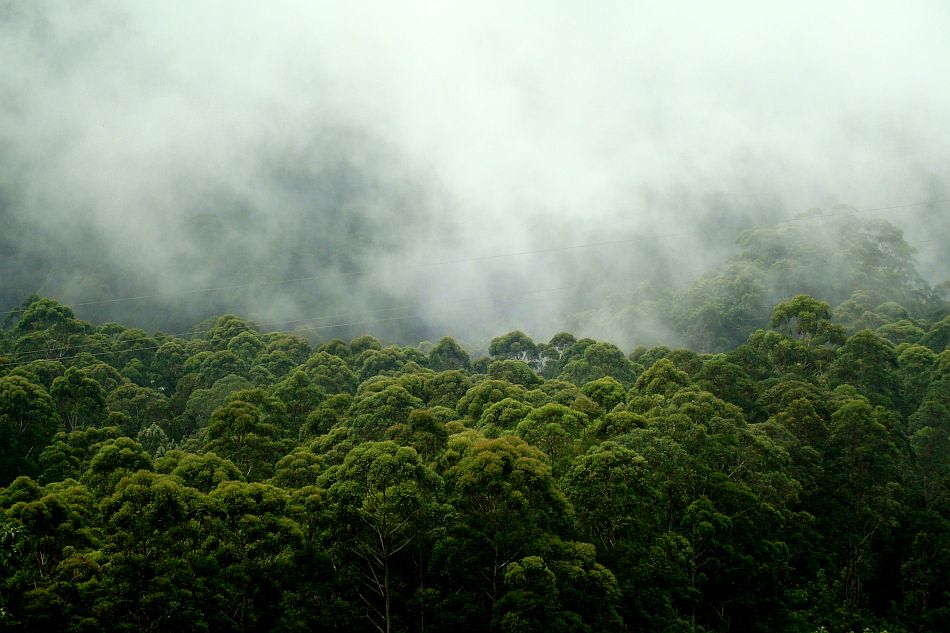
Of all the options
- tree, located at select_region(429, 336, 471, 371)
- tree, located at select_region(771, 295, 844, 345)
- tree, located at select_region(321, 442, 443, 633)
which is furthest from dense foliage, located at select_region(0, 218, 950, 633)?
tree, located at select_region(429, 336, 471, 371)

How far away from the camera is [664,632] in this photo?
2762 cm

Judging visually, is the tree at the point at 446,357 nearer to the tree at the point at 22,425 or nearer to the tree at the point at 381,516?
the tree at the point at 22,425

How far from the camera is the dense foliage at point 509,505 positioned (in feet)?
81.5

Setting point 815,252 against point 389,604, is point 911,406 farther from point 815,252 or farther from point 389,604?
point 815,252

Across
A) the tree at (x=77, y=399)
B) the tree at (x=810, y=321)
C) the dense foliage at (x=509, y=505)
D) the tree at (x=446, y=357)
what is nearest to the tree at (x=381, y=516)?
the dense foliage at (x=509, y=505)

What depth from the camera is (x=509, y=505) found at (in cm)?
2758

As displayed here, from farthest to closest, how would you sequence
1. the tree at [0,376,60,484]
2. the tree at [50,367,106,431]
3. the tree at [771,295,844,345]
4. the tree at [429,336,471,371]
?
the tree at [429,336,471,371]
the tree at [771,295,844,345]
the tree at [50,367,106,431]
the tree at [0,376,60,484]

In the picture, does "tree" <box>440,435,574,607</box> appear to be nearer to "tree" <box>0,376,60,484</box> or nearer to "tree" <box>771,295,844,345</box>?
"tree" <box>0,376,60,484</box>

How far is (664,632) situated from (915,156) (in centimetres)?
16977

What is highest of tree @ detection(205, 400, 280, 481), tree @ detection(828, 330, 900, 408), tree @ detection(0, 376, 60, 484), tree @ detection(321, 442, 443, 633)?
tree @ detection(828, 330, 900, 408)

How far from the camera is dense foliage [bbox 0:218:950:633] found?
81.5 feet

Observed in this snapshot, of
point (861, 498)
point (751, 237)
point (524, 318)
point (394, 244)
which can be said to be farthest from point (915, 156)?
point (861, 498)

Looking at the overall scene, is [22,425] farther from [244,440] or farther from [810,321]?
[810,321]

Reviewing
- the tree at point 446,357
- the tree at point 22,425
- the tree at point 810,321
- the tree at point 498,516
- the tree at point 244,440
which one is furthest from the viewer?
the tree at point 446,357
